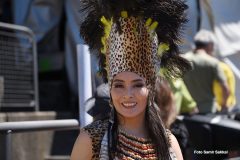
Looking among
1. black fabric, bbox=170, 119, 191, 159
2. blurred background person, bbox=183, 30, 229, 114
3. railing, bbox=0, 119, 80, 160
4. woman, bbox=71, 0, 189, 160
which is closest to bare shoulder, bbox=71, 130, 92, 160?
woman, bbox=71, 0, 189, 160

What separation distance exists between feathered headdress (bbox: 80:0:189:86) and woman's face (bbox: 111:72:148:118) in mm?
35

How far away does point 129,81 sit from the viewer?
3.02 metres

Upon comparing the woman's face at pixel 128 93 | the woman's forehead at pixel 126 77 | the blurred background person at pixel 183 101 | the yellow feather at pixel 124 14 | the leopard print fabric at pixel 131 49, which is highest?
the yellow feather at pixel 124 14

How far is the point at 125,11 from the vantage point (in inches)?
119

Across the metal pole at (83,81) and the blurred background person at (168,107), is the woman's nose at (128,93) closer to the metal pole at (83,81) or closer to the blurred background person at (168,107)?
the metal pole at (83,81)

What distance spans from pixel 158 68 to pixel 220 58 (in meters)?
5.72

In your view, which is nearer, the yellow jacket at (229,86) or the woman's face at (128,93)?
the woman's face at (128,93)

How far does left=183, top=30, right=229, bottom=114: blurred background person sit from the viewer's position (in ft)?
21.9

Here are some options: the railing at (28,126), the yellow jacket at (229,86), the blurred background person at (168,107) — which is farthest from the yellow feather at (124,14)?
the yellow jacket at (229,86)

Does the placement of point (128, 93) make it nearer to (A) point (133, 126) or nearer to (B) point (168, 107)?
(A) point (133, 126)

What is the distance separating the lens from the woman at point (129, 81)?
296 centimetres

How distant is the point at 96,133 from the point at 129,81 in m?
0.29

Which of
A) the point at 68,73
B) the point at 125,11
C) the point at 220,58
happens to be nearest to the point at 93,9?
the point at 125,11

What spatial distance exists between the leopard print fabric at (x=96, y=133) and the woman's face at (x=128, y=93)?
11 centimetres
